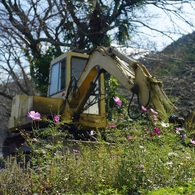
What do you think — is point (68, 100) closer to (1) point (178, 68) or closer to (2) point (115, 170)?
(2) point (115, 170)

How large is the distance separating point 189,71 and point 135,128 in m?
11.7

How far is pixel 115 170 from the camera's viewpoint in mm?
5613

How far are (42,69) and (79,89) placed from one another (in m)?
8.69

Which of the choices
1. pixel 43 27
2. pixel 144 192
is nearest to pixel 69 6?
pixel 43 27

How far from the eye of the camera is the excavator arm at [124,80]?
343 inches

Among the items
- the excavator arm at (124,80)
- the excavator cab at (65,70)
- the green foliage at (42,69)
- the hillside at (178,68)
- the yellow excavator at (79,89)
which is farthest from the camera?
the green foliage at (42,69)

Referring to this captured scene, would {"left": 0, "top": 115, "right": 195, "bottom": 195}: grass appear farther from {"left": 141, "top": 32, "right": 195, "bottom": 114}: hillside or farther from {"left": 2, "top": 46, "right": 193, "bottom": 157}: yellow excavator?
{"left": 141, "top": 32, "right": 195, "bottom": 114}: hillside

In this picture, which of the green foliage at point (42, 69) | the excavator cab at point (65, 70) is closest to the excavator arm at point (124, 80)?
the excavator cab at point (65, 70)

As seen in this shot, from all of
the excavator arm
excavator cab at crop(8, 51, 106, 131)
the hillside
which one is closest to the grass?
the excavator arm

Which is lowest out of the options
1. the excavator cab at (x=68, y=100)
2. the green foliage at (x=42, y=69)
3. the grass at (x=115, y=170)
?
the grass at (x=115, y=170)

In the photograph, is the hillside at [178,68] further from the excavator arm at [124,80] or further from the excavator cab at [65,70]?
the excavator arm at [124,80]

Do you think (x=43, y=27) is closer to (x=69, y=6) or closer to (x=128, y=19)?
(x=69, y=6)

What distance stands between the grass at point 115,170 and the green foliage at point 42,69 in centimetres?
1421

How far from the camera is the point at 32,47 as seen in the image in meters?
21.5
